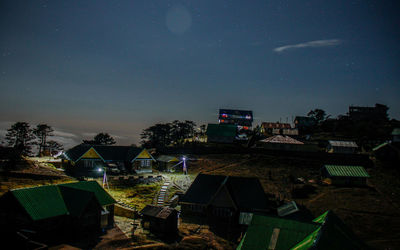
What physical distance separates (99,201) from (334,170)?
44.6 metres

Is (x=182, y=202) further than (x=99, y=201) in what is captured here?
Yes

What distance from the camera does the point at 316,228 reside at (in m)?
17.7

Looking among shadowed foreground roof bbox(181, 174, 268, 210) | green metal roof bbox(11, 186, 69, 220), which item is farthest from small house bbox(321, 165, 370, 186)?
green metal roof bbox(11, 186, 69, 220)

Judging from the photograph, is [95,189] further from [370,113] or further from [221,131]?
[370,113]

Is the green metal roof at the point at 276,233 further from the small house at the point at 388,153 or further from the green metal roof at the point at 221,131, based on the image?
the green metal roof at the point at 221,131

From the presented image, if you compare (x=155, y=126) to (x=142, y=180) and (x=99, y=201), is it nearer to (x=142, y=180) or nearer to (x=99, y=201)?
(x=142, y=180)

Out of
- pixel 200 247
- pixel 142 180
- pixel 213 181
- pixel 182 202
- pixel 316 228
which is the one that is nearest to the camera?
pixel 316 228

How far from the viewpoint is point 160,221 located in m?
27.5

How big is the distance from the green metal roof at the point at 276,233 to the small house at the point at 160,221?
11.2m

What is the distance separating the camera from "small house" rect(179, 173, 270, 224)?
3262 cm

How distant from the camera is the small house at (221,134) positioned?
84000 millimetres

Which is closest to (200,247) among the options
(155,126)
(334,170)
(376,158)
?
(334,170)

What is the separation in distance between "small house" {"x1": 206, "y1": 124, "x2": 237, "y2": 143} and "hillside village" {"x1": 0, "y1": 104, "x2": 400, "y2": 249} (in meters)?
14.1

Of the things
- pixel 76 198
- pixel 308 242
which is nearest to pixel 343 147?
pixel 308 242
